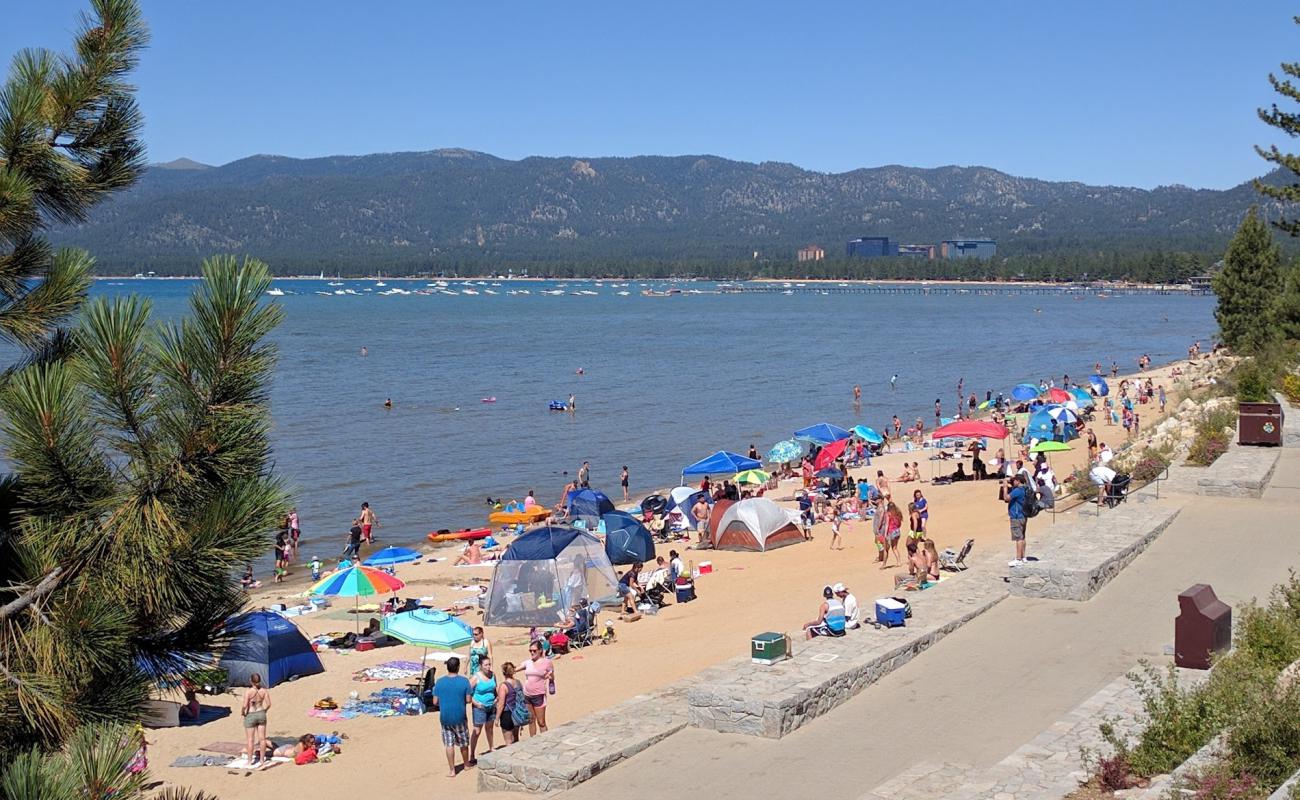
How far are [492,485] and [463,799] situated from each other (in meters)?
22.2

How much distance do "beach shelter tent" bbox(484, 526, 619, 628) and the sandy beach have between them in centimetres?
39

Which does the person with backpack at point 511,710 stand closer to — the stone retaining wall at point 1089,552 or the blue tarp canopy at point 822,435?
the stone retaining wall at point 1089,552

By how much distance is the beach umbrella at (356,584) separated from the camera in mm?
15992

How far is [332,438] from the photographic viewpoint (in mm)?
40094

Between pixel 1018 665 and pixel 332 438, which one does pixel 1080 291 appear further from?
pixel 1018 665

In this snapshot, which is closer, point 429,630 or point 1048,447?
point 429,630

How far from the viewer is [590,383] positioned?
5759cm

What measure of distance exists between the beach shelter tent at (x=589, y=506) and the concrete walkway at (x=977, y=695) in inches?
411

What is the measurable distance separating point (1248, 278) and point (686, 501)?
1047 inches

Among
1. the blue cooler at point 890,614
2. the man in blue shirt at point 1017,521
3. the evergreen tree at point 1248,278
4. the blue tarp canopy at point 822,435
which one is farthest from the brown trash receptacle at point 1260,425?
the evergreen tree at point 1248,278

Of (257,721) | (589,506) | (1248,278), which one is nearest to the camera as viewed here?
(257,721)

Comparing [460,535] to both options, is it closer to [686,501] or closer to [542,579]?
[686,501]

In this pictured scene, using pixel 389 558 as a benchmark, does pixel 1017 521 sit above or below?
above

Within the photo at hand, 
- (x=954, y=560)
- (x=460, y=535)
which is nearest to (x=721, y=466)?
(x=460, y=535)
